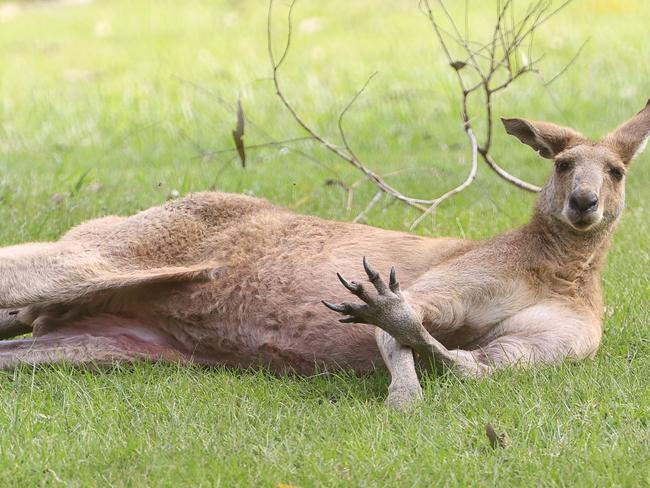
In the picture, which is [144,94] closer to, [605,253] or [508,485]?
[605,253]

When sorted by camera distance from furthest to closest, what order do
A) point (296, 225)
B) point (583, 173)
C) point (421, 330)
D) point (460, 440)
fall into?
point (296, 225) < point (583, 173) < point (421, 330) < point (460, 440)

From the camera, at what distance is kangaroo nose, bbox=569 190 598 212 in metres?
4.65

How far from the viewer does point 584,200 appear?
4.66 metres

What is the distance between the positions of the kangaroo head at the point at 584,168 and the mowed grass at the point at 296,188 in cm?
61

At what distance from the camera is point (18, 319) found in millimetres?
5352

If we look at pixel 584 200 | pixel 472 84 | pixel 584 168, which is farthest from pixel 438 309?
pixel 472 84

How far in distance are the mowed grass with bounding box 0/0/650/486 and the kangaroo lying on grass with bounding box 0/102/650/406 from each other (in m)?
0.14

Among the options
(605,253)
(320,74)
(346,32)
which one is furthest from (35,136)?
(605,253)

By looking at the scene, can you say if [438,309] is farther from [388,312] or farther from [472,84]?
[472,84]

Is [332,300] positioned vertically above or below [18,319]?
above

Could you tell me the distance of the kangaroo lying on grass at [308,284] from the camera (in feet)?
15.3

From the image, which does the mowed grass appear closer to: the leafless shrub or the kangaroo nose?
the leafless shrub

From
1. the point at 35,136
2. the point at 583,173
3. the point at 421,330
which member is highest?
the point at 583,173

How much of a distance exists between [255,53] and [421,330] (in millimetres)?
8527
